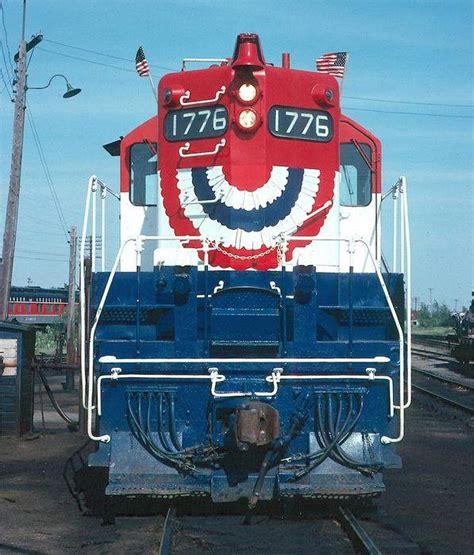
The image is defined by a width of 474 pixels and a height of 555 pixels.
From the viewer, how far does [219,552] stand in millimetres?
6250

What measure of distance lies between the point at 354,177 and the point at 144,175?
208 centimetres

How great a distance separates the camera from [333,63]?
31.0ft

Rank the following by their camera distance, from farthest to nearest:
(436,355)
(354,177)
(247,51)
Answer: (436,355) → (354,177) → (247,51)

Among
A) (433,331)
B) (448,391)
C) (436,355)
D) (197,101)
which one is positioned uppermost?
(433,331)

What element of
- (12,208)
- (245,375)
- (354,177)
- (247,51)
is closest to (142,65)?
(247,51)

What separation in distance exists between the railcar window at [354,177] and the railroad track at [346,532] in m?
2.99

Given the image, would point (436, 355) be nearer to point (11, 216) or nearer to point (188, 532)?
point (11, 216)

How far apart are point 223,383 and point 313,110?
3008 millimetres

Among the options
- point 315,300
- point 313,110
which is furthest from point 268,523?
point 313,110

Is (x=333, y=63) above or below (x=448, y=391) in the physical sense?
above

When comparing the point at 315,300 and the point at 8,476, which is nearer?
the point at 315,300

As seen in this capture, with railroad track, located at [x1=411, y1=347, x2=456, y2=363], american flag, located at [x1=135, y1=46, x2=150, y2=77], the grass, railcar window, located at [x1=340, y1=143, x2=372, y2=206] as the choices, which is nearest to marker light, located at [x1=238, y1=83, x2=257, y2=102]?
railcar window, located at [x1=340, y1=143, x2=372, y2=206]

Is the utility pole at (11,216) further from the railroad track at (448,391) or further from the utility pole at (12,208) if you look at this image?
the railroad track at (448,391)

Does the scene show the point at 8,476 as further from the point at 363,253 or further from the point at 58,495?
the point at 363,253
